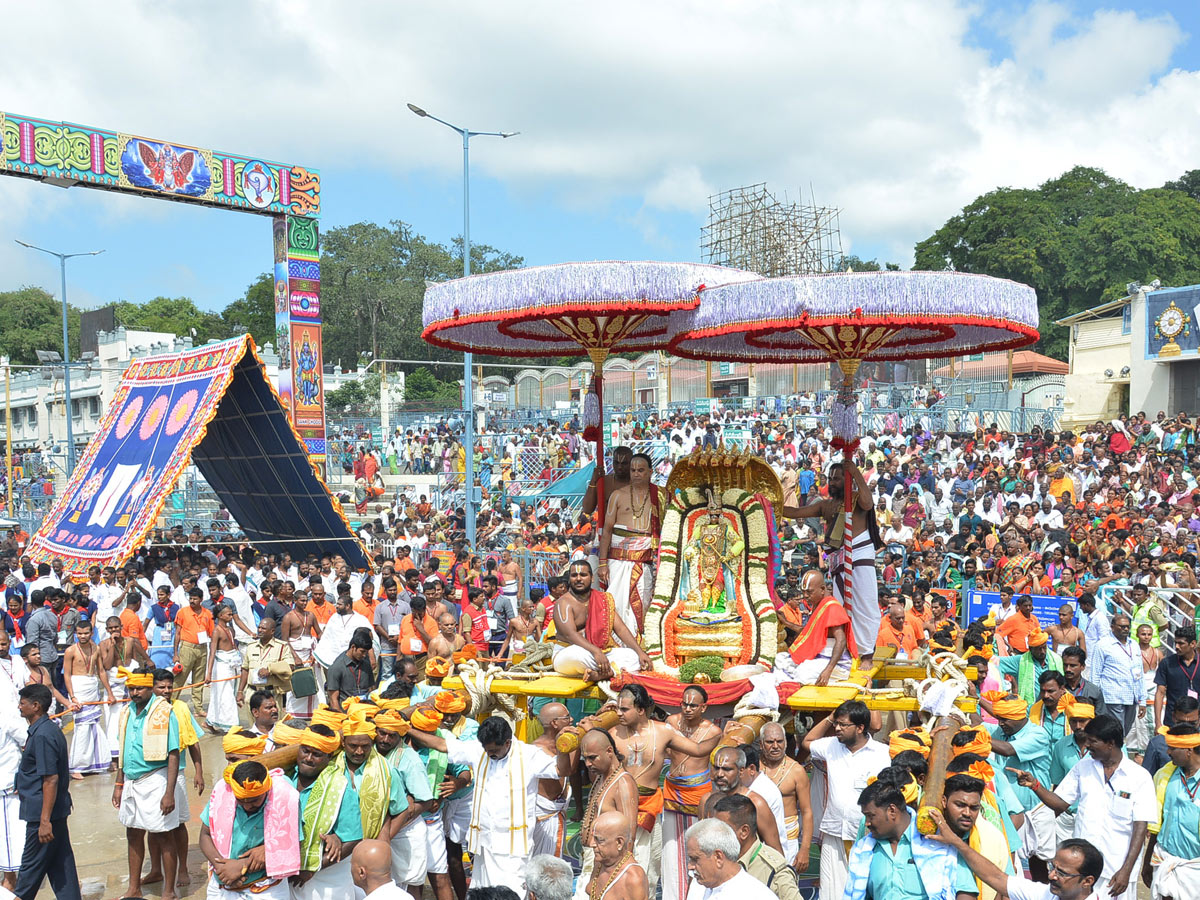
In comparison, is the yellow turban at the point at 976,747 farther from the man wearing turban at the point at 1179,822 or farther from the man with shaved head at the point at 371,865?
the man with shaved head at the point at 371,865

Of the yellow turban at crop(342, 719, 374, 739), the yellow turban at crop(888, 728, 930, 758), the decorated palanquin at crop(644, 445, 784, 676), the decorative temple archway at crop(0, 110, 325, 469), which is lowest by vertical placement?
the yellow turban at crop(888, 728, 930, 758)

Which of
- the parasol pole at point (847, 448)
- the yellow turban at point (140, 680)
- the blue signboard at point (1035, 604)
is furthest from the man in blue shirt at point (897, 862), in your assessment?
the blue signboard at point (1035, 604)

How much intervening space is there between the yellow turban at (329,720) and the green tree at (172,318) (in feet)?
176

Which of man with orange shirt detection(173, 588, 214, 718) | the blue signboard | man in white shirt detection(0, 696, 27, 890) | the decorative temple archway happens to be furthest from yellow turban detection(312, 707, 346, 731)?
the decorative temple archway

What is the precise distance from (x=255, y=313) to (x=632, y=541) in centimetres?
5266

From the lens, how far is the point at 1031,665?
312 inches

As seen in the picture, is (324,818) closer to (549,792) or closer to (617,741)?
(549,792)

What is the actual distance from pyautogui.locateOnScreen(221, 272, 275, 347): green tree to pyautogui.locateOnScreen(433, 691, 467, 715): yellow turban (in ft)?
163

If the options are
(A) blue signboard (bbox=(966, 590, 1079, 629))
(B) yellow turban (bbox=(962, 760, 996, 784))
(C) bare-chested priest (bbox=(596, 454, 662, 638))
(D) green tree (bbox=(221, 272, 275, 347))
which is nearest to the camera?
(B) yellow turban (bbox=(962, 760, 996, 784))

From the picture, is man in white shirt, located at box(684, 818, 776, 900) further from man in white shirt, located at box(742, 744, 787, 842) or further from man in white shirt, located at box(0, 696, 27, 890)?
man in white shirt, located at box(0, 696, 27, 890)

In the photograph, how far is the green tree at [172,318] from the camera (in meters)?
57.7

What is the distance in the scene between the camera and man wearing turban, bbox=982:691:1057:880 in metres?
5.87

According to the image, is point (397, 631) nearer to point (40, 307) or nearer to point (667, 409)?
point (667, 409)

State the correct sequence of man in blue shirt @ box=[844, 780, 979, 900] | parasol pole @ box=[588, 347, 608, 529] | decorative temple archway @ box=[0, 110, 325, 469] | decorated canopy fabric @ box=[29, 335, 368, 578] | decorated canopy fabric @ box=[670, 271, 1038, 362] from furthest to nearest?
decorative temple archway @ box=[0, 110, 325, 469], decorated canopy fabric @ box=[29, 335, 368, 578], parasol pole @ box=[588, 347, 608, 529], decorated canopy fabric @ box=[670, 271, 1038, 362], man in blue shirt @ box=[844, 780, 979, 900]
